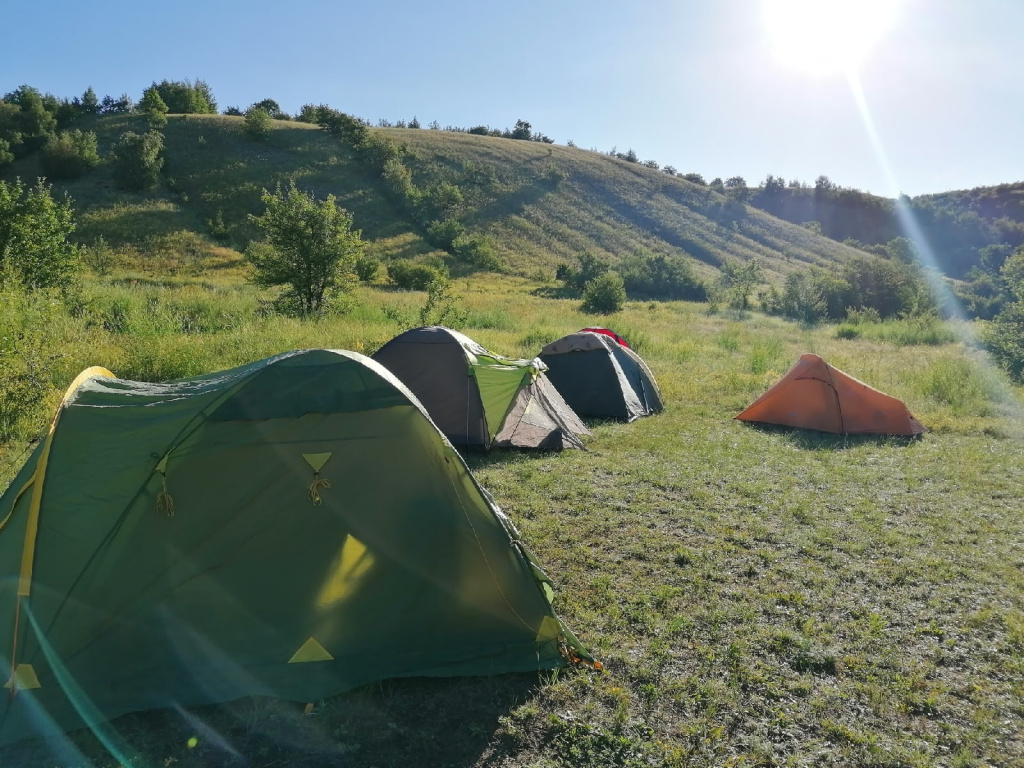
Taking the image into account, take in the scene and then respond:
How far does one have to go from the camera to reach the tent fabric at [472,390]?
29.7 ft

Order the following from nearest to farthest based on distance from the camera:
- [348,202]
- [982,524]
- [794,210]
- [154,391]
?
[154,391], [982,524], [348,202], [794,210]

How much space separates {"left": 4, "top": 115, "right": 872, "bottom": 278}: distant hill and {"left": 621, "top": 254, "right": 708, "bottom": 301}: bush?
6915mm

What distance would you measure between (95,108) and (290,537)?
73.7 meters

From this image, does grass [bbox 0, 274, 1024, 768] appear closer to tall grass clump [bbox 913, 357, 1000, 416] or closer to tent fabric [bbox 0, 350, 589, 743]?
tent fabric [bbox 0, 350, 589, 743]

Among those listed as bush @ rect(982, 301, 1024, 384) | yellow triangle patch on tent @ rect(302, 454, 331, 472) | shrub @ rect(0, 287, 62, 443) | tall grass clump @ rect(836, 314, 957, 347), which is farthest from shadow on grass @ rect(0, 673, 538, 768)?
tall grass clump @ rect(836, 314, 957, 347)

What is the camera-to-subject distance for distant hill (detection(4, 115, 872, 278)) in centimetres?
4422

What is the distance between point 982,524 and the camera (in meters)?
7.21

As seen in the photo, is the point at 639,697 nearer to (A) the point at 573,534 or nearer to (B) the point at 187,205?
(A) the point at 573,534

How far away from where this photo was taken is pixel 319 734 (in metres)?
3.68

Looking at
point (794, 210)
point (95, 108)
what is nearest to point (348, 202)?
point (95, 108)

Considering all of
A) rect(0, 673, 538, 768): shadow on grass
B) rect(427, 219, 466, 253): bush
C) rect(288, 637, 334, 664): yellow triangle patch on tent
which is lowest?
rect(0, 673, 538, 768): shadow on grass

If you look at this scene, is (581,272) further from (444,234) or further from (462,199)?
(462,199)

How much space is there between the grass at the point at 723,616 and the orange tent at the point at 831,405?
21.0 inches

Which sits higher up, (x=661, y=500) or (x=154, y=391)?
(x=154, y=391)
